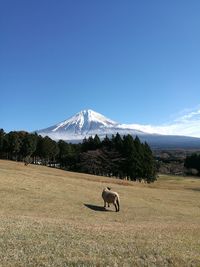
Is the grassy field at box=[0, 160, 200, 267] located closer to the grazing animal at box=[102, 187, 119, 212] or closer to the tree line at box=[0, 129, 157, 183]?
the grazing animal at box=[102, 187, 119, 212]

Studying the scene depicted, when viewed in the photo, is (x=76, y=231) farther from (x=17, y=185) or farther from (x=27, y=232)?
(x=17, y=185)

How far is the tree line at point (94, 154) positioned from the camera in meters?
108

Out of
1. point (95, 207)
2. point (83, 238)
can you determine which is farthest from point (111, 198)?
point (83, 238)

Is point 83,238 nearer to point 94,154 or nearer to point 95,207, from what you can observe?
point 95,207

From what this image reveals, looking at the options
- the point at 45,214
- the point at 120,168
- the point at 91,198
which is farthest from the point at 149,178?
the point at 45,214

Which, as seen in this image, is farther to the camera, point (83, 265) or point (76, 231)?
point (76, 231)

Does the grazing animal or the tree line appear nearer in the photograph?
the grazing animal

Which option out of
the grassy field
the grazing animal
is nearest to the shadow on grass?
the grassy field

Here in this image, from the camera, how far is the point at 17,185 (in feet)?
144

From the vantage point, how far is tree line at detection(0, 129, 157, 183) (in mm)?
107812

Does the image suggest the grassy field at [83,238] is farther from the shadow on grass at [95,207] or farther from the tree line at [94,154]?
the tree line at [94,154]

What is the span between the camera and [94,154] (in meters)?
119

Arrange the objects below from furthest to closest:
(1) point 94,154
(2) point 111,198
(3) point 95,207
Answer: (1) point 94,154
(2) point 111,198
(3) point 95,207

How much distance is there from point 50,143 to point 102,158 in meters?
28.7
